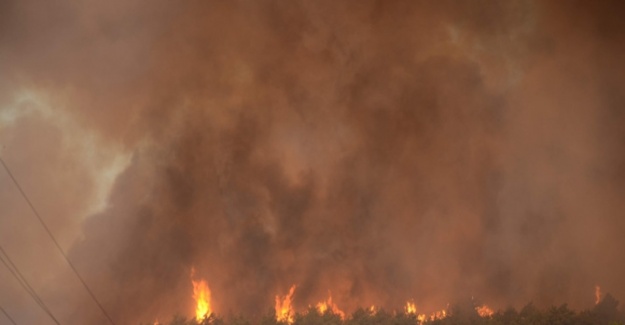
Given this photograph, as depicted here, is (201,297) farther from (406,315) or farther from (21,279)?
(406,315)

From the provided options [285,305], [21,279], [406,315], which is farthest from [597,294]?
[21,279]

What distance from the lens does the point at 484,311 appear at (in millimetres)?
14539

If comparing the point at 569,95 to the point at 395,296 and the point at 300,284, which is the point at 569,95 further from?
the point at 300,284

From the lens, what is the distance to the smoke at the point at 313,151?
45.2 feet

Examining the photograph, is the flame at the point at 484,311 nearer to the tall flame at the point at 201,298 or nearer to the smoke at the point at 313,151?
the smoke at the point at 313,151

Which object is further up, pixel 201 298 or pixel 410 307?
pixel 201 298

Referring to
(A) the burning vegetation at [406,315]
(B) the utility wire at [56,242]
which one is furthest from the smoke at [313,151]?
(A) the burning vegetation at [406,315]

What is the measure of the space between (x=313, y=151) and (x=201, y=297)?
15.4ft

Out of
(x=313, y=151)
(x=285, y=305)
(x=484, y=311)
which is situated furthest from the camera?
(x=313, y=151)

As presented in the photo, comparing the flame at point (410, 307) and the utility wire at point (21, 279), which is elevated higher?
the utility wire at point (21, 279)

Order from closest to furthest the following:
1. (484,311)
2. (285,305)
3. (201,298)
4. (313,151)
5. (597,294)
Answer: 1. (201,298)
2. (285,305)
3. (484,311)
4. (313,151)
5. (597,294)

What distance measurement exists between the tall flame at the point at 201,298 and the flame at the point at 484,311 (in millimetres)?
6616

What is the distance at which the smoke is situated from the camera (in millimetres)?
13789

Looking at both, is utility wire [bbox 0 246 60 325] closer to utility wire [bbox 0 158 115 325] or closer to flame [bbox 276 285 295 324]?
utility wire [bbox 0 158 115 325]
